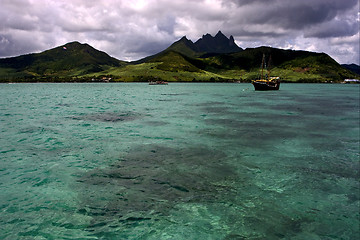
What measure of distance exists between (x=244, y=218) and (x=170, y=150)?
1140 cm

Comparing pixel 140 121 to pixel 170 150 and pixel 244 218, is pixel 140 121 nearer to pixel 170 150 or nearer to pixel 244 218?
pixel 170 150

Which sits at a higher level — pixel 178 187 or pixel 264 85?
pixel 264 85

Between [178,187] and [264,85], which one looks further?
[264,85]

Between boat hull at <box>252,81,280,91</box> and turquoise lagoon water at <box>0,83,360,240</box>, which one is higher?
boat hull at <box>252,81,280,91</box>

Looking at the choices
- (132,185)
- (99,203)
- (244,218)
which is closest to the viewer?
(244,218)

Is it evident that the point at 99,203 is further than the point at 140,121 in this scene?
No

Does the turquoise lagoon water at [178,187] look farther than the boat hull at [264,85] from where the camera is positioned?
No

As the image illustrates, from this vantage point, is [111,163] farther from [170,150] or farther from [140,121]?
[140,121]

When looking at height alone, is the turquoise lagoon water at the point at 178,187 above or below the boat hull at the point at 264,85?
below

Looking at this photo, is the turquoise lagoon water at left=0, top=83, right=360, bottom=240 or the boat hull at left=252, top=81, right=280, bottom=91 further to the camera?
the boat hull at left=252, top=81, right=280, bottom=91

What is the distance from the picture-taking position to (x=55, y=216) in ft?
35.1

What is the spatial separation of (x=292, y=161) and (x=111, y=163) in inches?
Answer: 549

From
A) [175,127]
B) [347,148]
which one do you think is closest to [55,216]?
[175,127]

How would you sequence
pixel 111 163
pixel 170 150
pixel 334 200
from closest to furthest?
pixel 334 200
pixel 111 163
pixel 170 150
